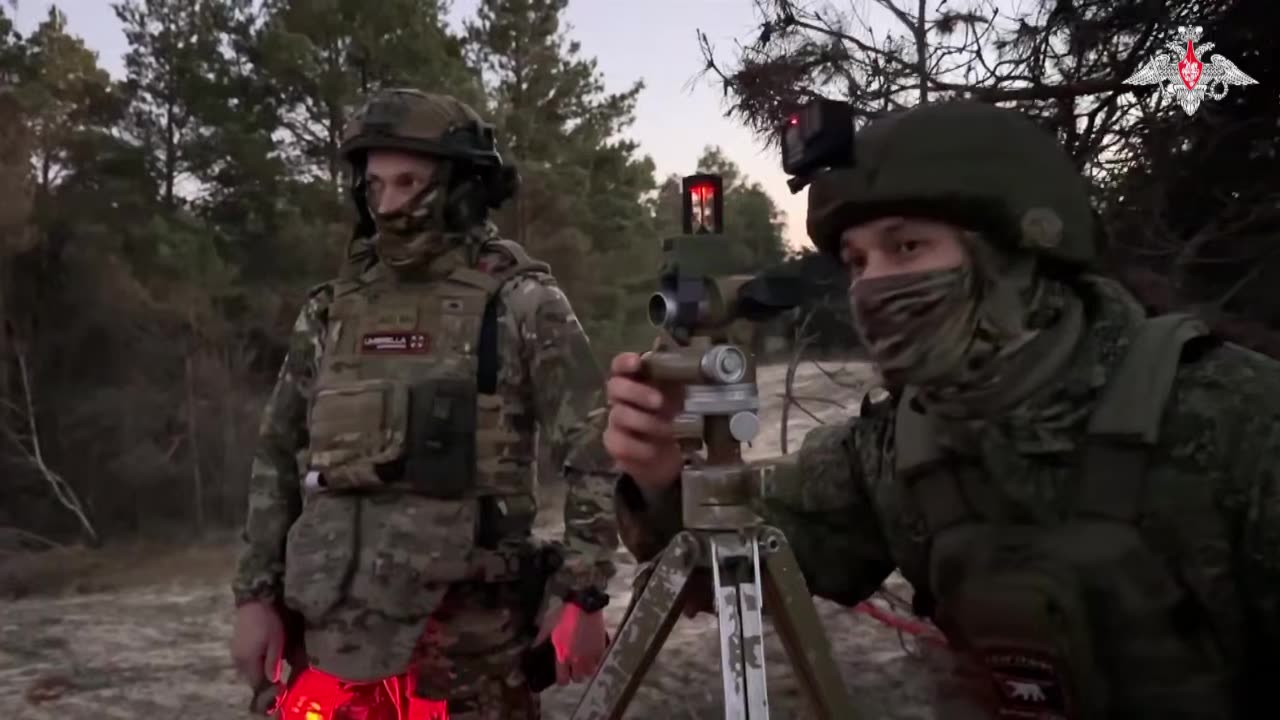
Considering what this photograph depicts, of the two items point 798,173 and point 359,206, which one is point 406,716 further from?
point 798,173

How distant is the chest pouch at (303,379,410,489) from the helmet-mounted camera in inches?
59.4

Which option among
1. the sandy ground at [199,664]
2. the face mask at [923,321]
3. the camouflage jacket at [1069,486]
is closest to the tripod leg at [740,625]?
the camouflage jacket at [1069,486]

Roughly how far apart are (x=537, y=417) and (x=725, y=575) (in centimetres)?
159

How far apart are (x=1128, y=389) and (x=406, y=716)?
2.17m

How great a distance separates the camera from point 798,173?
5.98ft

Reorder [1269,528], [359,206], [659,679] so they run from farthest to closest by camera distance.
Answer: [659,679], [359,206], [1269,528]

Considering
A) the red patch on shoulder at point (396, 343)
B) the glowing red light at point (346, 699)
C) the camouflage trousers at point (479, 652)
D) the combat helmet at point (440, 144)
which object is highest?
the combat helmet at point (440, 144)

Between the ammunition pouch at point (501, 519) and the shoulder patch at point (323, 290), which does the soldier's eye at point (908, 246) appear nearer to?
the ammunition pouch at point (501, 519)

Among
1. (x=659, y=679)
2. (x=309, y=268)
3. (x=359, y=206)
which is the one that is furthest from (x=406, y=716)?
(x=309, y=268)

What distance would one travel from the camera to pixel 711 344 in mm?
1534

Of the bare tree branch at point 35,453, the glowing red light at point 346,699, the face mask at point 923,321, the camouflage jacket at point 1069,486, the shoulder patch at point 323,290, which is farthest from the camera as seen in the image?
the bare tree branch at point 35,453

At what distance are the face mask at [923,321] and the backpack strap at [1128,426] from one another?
0.77 feet

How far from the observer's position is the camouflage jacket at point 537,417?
2.91 m

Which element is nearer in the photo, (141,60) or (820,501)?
(820,501)
